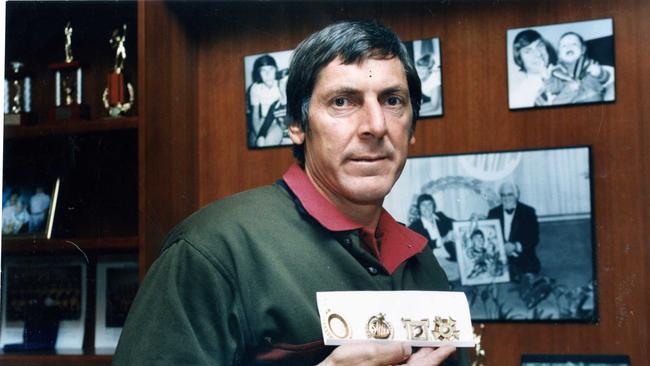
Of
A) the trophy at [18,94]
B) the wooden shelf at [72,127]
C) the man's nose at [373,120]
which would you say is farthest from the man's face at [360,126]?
the trophy at [18,94]

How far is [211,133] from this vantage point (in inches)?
80.9

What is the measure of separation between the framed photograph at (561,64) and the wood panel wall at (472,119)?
2cm

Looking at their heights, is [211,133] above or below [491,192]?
above

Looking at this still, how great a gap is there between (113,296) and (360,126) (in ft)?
3.60

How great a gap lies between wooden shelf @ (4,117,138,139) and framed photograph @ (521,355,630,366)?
3.96ft

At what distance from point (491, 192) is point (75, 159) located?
46.7 inches

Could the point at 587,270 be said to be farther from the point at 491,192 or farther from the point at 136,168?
the point at 136,168

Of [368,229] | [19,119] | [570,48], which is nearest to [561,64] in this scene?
[570,48]

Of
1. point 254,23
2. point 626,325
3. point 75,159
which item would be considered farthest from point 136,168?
point 626,325

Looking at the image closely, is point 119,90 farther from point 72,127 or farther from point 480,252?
point 480,252

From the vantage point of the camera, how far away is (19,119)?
203 centimetres

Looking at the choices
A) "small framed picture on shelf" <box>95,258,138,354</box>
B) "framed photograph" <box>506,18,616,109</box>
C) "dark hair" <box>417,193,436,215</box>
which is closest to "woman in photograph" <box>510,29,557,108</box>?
"framed photograph" <box>506,18,616,109</box>

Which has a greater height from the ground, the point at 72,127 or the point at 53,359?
the point at 72,127

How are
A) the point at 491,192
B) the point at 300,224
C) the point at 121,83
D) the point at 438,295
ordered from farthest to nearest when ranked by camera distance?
the point at 121,83
the point at 491,192
the point at 300,224
the point at 438,295
